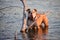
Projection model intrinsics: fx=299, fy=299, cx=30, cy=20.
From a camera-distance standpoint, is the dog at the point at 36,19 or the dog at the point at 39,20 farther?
the dog at the point at 39,20

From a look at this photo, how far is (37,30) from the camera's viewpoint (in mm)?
8570

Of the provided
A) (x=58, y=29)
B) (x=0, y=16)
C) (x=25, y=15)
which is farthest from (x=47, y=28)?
(x=0, y=16)

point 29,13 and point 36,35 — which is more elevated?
point 29,13

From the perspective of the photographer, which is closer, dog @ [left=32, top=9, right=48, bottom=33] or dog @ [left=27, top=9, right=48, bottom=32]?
dog @ [left=27, top=9, right=48, bottom=32]

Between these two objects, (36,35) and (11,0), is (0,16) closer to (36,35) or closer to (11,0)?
(36,35)

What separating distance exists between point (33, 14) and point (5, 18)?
2189 mm

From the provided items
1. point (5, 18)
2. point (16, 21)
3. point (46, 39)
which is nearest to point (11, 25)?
point (16, 21)

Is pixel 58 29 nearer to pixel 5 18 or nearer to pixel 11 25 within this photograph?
pixel 11 25

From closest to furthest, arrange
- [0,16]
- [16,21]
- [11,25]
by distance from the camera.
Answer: [11,25], [16,21], [0,16]

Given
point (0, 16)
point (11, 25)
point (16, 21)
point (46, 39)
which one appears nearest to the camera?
point (46, 39)

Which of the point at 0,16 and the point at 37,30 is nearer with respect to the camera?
the point at 37,30

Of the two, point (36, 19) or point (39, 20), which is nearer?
point (36, 19)

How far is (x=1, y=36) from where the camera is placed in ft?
25.9

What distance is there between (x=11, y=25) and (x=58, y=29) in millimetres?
1504
